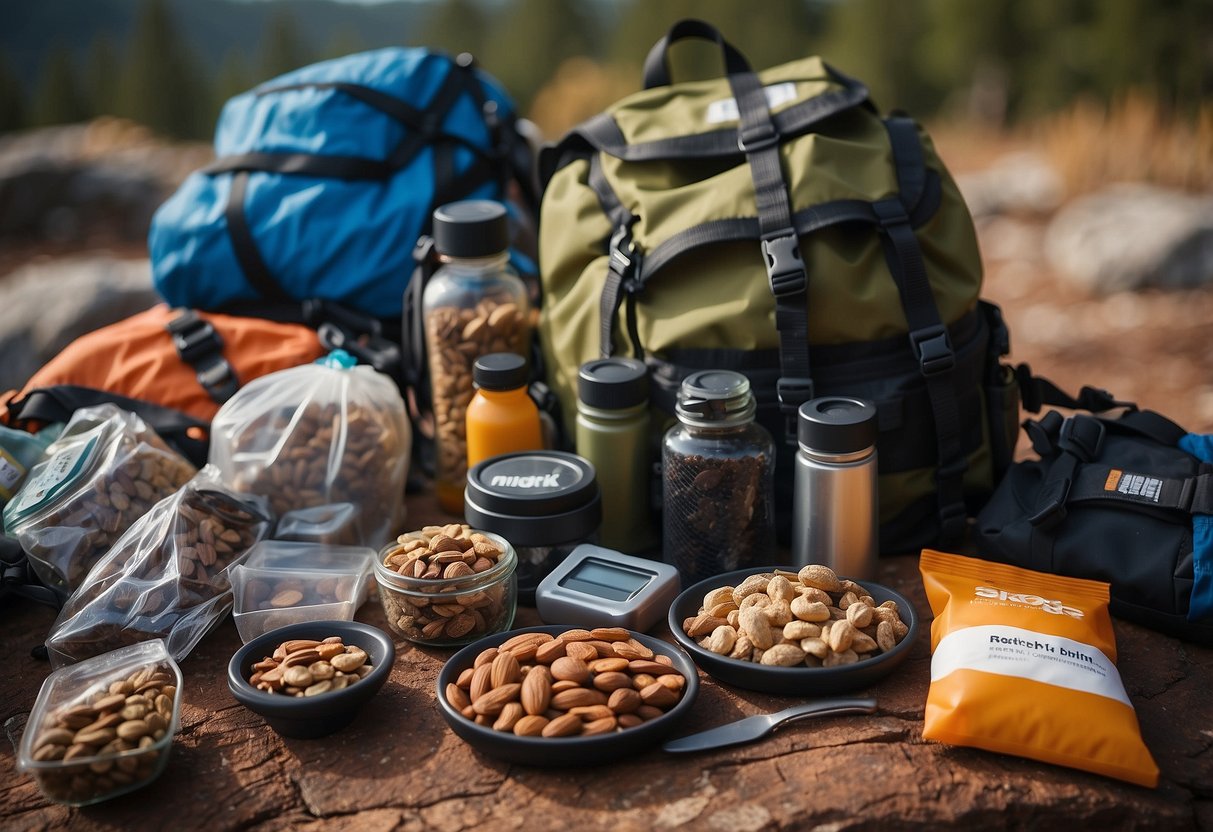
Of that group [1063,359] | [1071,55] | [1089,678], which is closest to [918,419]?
[1089,678]

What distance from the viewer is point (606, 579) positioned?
2.21 metres

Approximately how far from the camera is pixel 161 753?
1779 millimetres

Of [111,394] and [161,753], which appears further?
[111,394]

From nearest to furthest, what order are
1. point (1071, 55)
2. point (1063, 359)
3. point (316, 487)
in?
point (316, 487) → point (1063, 359) → point (1071, 55)

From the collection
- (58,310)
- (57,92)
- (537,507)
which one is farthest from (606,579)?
(57,92)

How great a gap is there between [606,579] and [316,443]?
2.69ft

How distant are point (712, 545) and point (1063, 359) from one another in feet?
12.3

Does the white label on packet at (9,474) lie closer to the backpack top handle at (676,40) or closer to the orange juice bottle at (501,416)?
the orange juice bottle at (501,416)

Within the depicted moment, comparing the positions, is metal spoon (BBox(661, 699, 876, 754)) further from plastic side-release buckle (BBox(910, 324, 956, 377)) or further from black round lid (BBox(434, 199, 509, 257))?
black round lid (BBox(434, 199, 509, 257))

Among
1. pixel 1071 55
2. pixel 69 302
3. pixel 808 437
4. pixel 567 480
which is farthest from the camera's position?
pixel 1071 55

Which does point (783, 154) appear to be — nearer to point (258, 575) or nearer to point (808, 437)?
point (808, 437)

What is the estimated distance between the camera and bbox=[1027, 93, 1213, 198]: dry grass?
289 inches

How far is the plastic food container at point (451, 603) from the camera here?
207 cm

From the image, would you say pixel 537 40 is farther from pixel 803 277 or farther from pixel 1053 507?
pixel 1053 507
